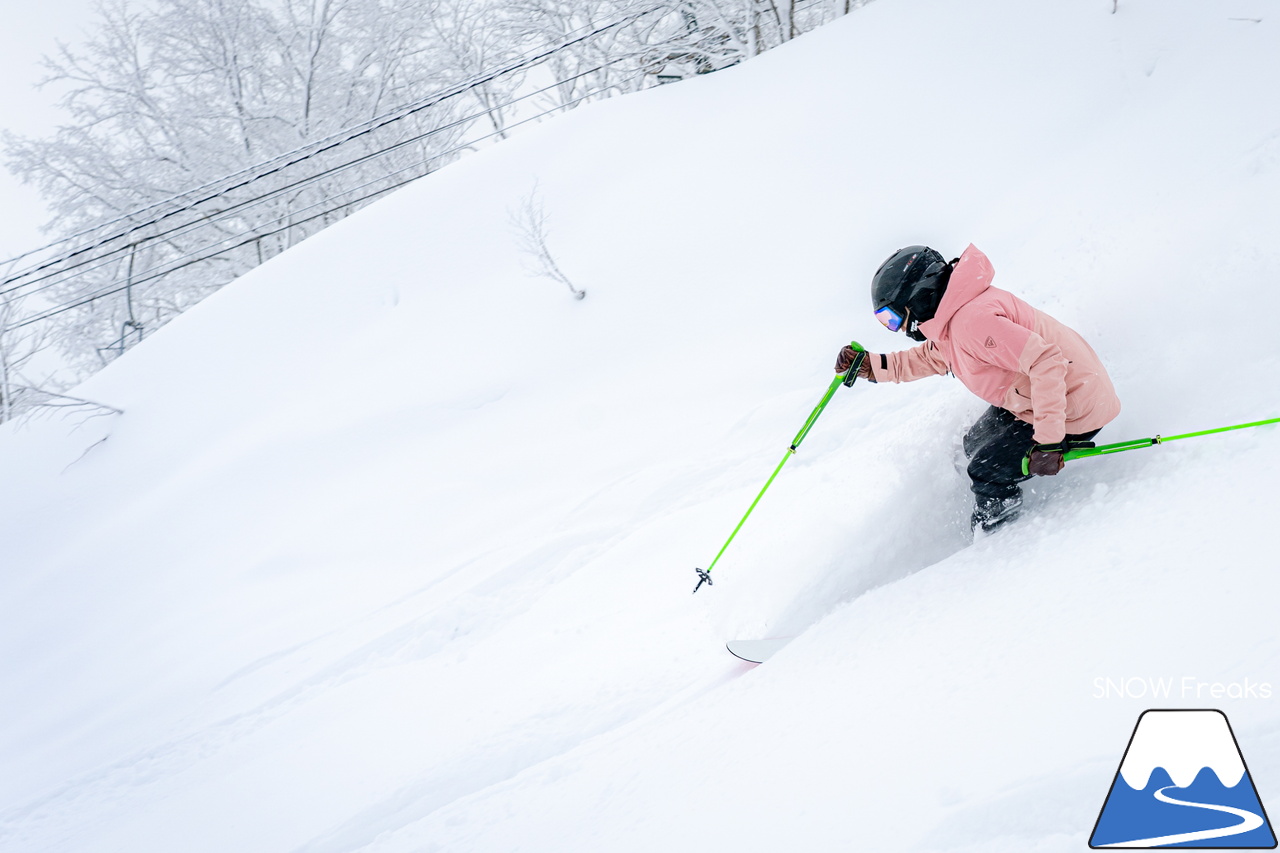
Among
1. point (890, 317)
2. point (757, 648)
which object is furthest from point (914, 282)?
point (757, 648)

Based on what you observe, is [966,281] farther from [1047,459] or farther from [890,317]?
[1047,459]

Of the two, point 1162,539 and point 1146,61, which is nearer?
point 1162,539

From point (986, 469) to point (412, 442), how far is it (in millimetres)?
4352

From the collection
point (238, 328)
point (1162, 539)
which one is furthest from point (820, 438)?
point (238, 328)

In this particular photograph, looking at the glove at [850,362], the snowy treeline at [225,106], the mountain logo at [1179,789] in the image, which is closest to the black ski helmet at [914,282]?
the glove at [850,362]

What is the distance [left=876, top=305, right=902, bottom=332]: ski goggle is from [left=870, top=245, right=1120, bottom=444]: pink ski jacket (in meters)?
0.10

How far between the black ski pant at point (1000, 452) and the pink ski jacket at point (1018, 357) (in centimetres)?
7

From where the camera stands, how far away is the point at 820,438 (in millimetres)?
4449

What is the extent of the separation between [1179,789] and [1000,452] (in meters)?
1.42

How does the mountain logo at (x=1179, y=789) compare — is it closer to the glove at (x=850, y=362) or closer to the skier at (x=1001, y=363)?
the skier at (x=1001, y=363)

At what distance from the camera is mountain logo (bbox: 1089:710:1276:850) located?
1452 mm

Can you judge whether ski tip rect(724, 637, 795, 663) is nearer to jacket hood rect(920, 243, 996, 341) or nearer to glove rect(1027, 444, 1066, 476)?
glove rect(1027, 444, 1066, 476)

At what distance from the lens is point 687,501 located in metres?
4.46

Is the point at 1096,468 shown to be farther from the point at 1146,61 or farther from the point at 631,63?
the point at 631,63
